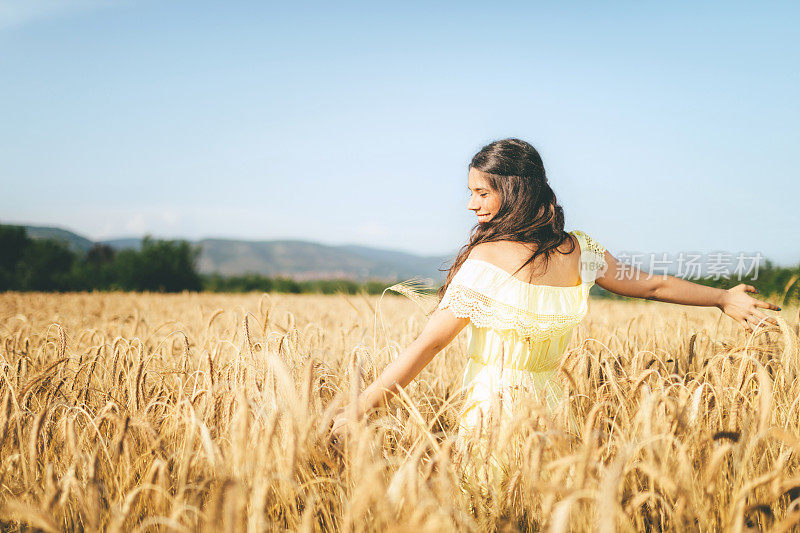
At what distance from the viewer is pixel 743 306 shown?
7.07 feet

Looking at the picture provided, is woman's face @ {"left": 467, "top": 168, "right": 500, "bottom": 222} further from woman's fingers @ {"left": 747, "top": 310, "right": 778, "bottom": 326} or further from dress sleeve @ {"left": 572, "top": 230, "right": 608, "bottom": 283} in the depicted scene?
woman's fingers @ {"left": 747, "top": 310, "right": 778, "bottom": 326}

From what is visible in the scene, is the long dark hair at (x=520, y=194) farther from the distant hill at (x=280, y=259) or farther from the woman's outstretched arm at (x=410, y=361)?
the distant hill at (x=280, y=259)

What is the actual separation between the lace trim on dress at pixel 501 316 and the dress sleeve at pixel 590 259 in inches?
9.2

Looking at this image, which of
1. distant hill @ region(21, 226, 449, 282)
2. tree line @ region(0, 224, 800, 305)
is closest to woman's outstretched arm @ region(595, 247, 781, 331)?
tree line @ region(0, 224, 800, 305)

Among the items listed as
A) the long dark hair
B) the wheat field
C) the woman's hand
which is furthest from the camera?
the woman's hand

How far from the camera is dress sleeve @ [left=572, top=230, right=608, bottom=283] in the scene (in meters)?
2.17

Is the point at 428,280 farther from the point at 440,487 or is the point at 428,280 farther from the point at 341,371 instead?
the point at 440,487

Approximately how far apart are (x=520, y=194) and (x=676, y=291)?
2.90ft

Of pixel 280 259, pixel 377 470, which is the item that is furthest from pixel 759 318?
pixel 280 259

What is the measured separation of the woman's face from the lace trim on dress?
48cm

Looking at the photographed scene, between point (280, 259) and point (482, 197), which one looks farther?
point (280, 259)

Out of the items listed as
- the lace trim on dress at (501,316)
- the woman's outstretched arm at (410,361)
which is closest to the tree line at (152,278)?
the lace trim on dress at (501,316)

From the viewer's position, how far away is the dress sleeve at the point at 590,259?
7.11 ft

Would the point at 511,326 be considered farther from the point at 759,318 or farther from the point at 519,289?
the point at 759,318
